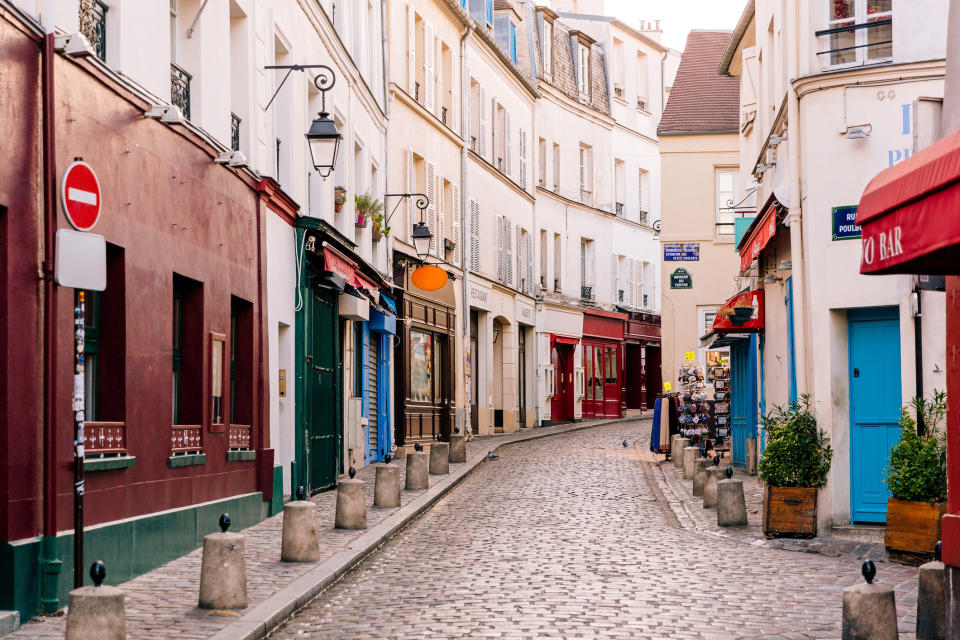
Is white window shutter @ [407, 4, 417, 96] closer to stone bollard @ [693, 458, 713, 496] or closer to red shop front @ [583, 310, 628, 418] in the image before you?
stone bollard @ [693, 458, 713, 496]

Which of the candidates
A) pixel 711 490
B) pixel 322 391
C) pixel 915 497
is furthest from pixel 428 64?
pixel 915 497

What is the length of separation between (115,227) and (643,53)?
37.9m

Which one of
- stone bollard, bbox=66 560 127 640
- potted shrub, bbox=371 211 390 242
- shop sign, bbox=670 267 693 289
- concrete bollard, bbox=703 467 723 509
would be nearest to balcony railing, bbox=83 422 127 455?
stone bollard, bbox=66 560 127 640

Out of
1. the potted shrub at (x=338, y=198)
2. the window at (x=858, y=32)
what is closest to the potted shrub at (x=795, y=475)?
the window at (x=858, y=32)

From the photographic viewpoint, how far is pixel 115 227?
10.1 meters

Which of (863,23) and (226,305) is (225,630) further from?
(863,23)

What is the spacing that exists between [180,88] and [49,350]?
4758 mm

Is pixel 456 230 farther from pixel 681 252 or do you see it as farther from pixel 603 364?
pixel 603 364

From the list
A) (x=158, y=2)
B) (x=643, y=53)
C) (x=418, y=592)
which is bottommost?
(x=418, y=592)

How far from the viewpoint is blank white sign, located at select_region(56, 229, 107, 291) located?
311 inches

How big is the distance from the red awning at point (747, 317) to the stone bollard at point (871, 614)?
41.6 feet

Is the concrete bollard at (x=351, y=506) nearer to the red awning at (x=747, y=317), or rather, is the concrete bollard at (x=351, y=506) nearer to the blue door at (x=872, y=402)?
the blue door at (x=872, y=402)

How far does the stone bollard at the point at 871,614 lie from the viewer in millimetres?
6977

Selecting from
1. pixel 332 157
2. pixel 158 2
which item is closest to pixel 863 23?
pixel 332 157
